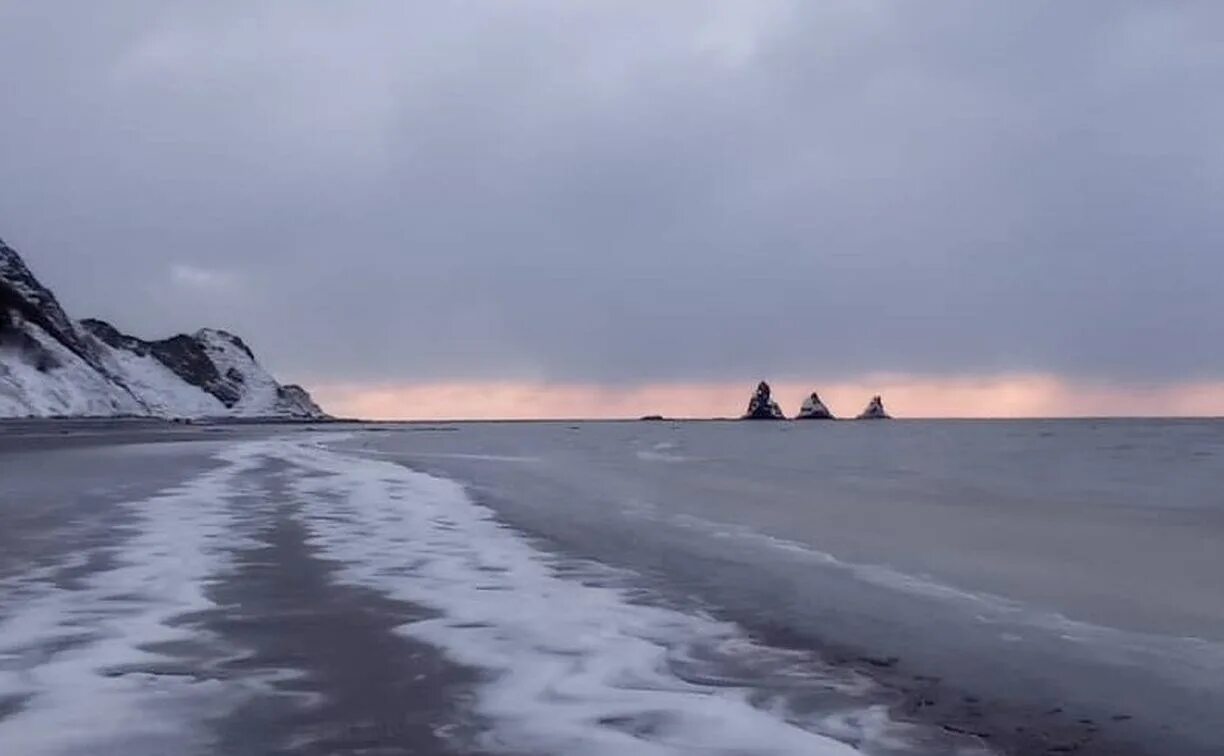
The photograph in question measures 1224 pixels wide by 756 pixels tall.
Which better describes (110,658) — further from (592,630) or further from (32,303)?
(32,303)

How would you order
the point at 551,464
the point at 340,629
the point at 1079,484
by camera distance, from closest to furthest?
the point at 340,629
the point at 1079,484
the point at 551,464

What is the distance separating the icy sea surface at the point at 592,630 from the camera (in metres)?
7.34

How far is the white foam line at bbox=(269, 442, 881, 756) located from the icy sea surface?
39 mm

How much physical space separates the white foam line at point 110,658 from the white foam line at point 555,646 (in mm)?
1807

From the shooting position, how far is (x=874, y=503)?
94.6 feet

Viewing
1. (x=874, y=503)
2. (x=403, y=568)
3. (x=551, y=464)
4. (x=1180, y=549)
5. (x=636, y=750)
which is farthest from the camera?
(x=551, y=464)

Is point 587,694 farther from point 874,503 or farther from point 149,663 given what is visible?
point 874,503

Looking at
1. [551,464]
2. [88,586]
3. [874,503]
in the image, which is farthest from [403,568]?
[551,464]

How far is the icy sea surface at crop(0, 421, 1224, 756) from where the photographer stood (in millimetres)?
7344

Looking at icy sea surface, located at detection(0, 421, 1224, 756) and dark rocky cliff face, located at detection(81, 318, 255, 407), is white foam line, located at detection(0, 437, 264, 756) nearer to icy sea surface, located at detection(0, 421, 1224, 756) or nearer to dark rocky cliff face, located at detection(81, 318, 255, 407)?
icy sea surface, located at detection(0, 421, 1224, 756)

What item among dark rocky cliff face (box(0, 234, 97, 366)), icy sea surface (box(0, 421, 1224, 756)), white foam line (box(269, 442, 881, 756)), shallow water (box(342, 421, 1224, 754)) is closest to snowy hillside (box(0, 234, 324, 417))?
dark rocky cliff face (box(0, 234, 97, 366))

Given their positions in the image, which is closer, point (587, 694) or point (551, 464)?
point (587, 694)

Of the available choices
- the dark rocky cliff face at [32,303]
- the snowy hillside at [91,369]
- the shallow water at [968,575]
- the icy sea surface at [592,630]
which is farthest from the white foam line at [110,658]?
the dark rocky cliff face at [32,303]

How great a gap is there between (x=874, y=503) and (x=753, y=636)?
61.4ft
